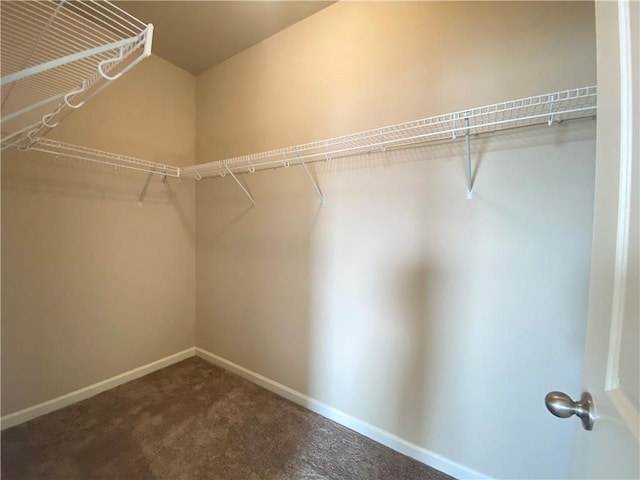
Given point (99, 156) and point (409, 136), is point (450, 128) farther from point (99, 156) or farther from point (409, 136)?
point (99, 156)

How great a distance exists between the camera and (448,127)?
1.42 m

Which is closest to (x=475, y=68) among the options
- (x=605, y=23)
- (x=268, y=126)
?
(x=605, y=23)

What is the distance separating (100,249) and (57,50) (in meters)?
1.38

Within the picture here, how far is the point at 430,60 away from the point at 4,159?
2509 millimetres

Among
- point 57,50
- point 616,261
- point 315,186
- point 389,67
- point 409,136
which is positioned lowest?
point 616,261

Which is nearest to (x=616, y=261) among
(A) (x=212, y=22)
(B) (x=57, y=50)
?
(B) (x=57, y=50)

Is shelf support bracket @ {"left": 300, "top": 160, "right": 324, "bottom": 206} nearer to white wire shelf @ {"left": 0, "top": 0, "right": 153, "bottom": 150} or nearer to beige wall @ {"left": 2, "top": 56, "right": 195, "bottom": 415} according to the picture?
white wire shelf @ {"left": 0, "top": 0, "right": 153, "bottom": 150}

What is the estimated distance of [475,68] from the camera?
1.36m

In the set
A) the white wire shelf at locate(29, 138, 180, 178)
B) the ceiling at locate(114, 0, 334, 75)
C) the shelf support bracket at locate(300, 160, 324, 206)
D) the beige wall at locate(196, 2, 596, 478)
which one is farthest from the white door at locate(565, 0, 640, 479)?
the white wire shelf at locate(29, 138, 180, 178)

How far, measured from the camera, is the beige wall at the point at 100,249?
1755mm

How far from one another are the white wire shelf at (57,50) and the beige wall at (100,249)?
2.27 feet

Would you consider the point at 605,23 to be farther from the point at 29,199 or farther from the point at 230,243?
the point at 29,199

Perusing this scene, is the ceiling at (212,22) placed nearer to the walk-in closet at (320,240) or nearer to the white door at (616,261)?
the walk-in closet at (320,240)

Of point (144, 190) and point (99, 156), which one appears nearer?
point (99, 156)
